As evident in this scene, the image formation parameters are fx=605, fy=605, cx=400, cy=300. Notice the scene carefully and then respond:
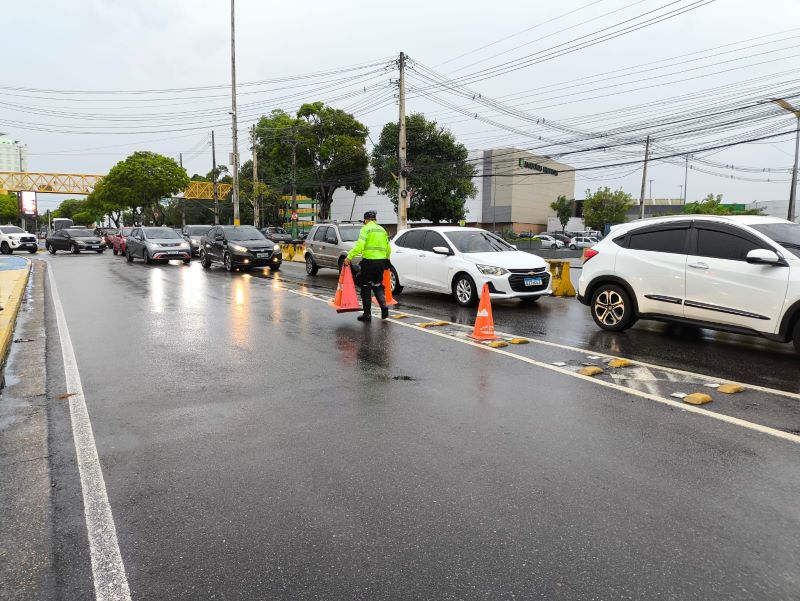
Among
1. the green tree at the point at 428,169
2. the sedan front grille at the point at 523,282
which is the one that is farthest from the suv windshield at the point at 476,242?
the green tree at the point at 428,169

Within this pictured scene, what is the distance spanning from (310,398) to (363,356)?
1842 millimetres

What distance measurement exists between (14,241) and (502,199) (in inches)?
2417

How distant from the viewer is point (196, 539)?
10.1ft

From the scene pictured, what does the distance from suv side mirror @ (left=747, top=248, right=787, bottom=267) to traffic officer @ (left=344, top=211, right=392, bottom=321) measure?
5.17m

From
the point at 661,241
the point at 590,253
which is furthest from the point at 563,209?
the point at 661,241

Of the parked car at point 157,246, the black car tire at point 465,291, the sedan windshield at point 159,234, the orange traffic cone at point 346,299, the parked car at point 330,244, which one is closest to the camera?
the orange traffic cone at point 346,299

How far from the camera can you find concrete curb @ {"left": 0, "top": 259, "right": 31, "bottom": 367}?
775 centimetres

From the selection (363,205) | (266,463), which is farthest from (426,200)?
(266,463)

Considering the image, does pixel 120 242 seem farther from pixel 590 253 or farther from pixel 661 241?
pixel 661 241

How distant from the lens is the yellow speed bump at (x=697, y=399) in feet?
17.6

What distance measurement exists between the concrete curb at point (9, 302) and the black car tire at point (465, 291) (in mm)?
7374

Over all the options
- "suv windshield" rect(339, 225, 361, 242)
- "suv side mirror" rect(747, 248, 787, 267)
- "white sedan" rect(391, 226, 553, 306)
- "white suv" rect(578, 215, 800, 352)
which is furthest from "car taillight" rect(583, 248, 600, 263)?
"suv windshield" rect(339, 225, 361, 242)

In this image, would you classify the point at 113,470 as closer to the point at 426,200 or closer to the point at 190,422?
the point at 190,422

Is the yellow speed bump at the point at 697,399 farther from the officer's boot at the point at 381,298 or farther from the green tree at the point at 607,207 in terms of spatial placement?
the green tree at the point at 607,207
